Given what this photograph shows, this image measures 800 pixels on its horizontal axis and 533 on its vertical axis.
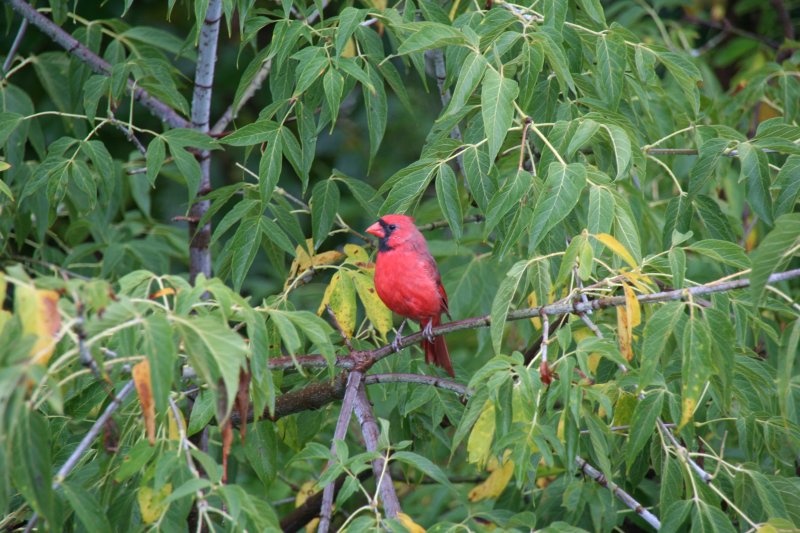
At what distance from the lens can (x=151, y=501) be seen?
7.03 feet

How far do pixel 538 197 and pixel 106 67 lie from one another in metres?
1.99

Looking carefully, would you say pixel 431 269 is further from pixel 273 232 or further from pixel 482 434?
pixel 482 434

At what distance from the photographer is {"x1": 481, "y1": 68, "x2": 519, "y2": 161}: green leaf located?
2311mm

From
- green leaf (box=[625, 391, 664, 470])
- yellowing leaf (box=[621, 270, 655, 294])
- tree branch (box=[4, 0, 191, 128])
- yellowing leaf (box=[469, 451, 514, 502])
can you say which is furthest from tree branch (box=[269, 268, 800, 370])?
tree branch (box=[4, 0, 191, 128])

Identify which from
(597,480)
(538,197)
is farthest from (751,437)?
(538,197)

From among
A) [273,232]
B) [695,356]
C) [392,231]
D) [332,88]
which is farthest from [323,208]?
[695,356]

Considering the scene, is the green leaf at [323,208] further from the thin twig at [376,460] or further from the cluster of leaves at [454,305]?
the thin twig at [376,460]

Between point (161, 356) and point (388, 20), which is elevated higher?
point (388, 20)

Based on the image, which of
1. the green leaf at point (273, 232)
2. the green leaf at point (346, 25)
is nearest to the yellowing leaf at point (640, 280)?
the green leaf at point (346, 25)

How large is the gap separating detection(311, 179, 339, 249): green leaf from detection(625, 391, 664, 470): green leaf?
→ 1267mm

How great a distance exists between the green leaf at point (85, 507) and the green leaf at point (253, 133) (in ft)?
3.82

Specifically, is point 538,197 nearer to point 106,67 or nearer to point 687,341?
point 687,341

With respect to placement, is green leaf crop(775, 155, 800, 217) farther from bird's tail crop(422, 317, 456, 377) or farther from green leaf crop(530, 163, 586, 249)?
bird's tail crop(422, 317, 456, 377)

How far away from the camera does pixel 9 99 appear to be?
136 inches
